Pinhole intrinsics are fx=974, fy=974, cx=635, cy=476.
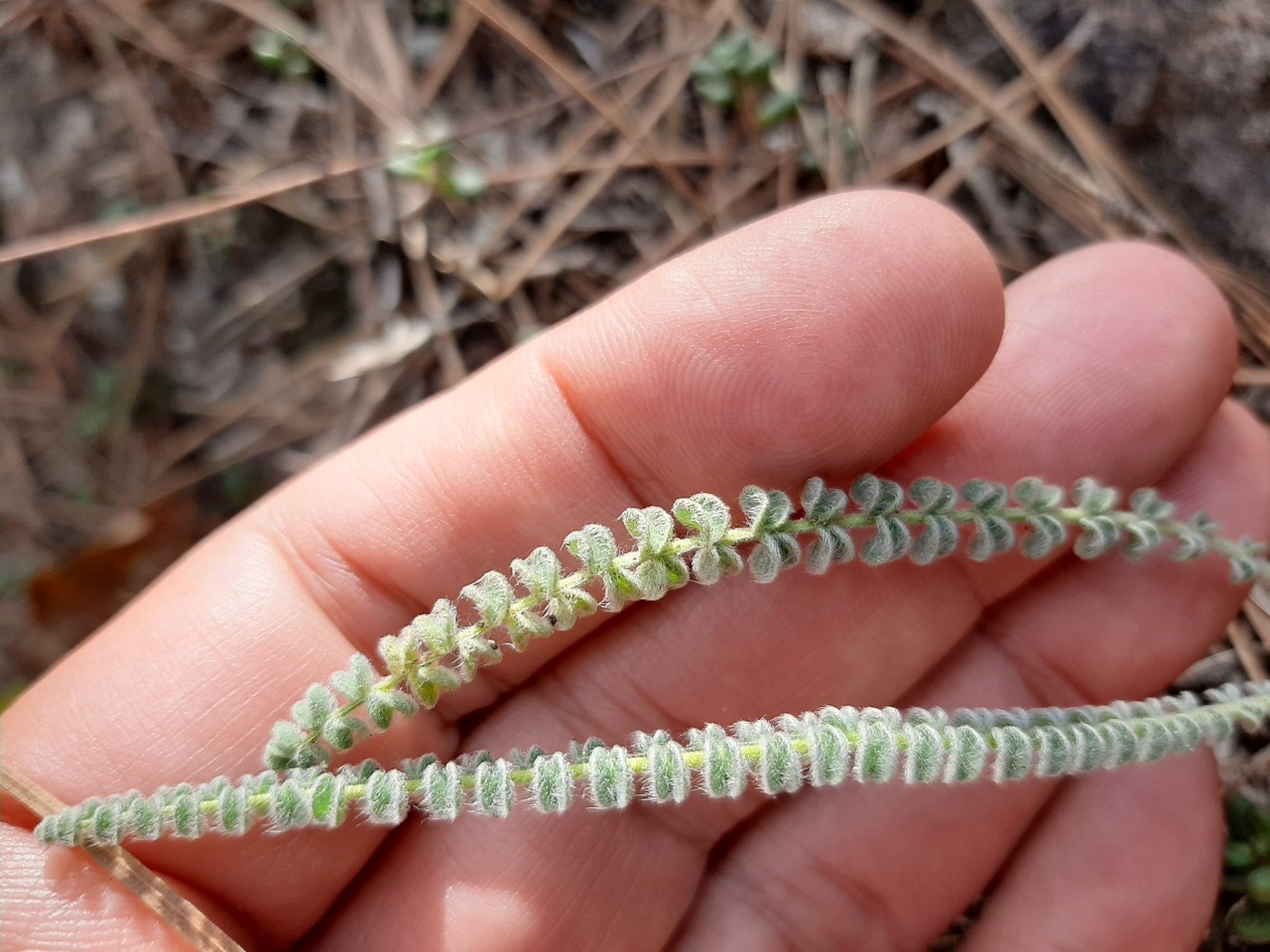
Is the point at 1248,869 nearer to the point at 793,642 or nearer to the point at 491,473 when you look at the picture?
the point at 793,642

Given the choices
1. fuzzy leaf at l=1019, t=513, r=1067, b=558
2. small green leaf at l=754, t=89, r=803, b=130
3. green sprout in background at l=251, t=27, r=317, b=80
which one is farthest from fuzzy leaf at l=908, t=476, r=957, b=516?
green sprout in background at l=251, t=27, r=317, b=80

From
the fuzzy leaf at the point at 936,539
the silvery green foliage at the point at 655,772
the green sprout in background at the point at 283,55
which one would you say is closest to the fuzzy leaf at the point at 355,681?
the silvery green foliage at the point at 655,772

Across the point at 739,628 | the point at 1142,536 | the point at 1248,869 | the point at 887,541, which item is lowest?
the point at 1248,869

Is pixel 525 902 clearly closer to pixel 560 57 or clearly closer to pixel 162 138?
pixel 560 57

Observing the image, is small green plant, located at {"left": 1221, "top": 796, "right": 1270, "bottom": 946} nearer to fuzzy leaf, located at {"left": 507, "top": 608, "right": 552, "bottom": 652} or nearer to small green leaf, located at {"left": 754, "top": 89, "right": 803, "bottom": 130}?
fuzzy leaf, located at {"left": 507, "top": 608, "right": 552, "bottom": 652}

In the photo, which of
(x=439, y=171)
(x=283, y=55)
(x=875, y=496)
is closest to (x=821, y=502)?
(x=875, y=496)

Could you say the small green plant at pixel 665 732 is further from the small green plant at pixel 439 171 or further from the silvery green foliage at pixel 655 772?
the small green plant at pixel 439 171

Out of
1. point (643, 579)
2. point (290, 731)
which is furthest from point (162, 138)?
point (643, 579)
